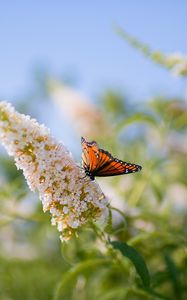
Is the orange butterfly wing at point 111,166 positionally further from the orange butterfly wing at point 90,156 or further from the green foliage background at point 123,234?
the green foliage background at point 123,234

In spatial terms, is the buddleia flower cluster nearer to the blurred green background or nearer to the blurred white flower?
the blurred green background

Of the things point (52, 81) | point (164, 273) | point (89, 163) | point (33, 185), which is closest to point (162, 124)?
point (164, 273)

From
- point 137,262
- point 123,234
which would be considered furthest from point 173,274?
point 137,262

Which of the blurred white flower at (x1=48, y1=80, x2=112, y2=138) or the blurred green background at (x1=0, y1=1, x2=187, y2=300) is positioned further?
the blurred white flower at (x1=48, y1=80, x2=112, y2=138)

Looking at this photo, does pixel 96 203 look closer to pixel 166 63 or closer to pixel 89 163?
pixel 89 163

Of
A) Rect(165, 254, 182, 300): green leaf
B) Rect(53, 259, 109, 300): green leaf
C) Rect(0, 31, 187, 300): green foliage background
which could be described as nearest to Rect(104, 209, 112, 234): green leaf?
Rect(0, 31, 187, 300): green foliage background
